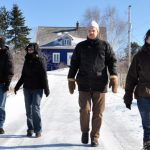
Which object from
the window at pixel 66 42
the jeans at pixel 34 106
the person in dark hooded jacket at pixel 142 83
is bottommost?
the jeans at pixel 34 106

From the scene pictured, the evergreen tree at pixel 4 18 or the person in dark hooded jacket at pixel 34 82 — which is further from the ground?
the evergreen tree at pixel 4 18

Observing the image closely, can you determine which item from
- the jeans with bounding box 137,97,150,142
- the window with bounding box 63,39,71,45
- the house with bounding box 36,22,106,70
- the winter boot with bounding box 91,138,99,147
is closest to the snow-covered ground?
the winter boot with bounding box 91,138,99,147

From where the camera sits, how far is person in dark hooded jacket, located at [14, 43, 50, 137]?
29.7ft

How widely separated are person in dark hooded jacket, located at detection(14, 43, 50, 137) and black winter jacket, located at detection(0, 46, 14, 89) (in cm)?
48

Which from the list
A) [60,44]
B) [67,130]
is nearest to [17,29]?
[60,44]

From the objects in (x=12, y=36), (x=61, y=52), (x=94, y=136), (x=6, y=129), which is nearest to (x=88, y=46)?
(x=94, y=136)

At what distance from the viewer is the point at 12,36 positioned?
218 ft

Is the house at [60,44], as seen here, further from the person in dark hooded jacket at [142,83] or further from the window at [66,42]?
the person in dark hooded jacket at [142,83]

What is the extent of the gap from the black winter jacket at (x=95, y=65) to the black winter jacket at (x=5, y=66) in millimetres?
1736

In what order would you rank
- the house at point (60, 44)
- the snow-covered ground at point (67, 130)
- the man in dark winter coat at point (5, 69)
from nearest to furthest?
the snow-covered ground at point (67, 130), the man in dark winter coat at point (5, 69), the house at point (60, 44)

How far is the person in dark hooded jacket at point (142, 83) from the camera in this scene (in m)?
6.90

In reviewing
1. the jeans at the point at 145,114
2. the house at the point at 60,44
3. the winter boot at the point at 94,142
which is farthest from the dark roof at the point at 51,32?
the jeans at the point at 145,114

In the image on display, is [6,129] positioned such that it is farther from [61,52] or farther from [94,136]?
[61,52]

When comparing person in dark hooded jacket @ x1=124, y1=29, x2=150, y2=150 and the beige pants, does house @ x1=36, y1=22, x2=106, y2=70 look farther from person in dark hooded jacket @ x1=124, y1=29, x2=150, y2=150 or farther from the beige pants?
person in dark hooded jacket @ x1=124, y1=29, x2=150, y2=150
